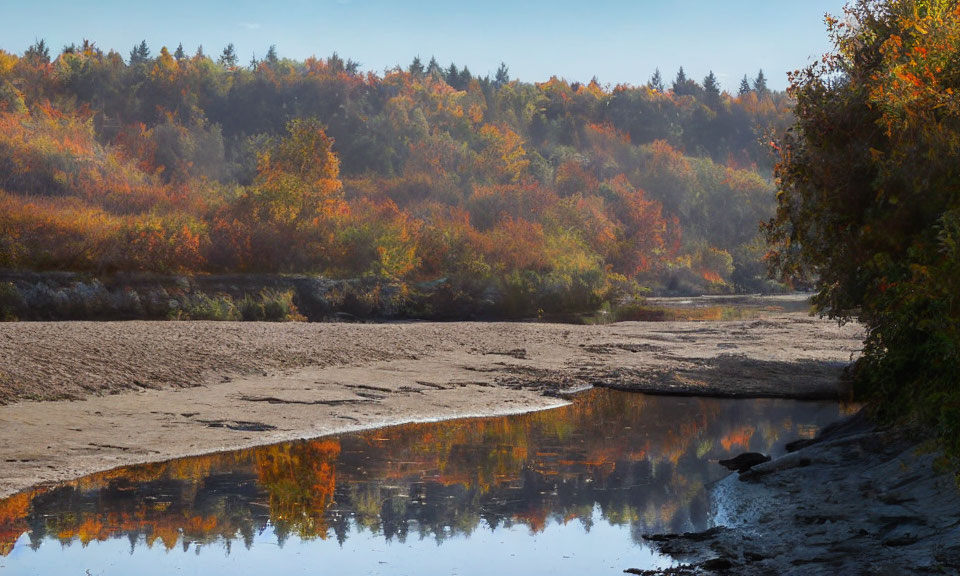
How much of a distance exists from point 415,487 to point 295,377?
8.40m

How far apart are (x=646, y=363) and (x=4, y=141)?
52.2 metres

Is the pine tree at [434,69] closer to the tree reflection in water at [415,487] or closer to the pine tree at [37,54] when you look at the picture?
the pine tree at [37,54]

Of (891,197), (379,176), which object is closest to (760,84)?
(379,176)

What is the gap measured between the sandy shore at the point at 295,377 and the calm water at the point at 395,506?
1.06 meters

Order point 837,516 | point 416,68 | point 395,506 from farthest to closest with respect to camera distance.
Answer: point 416,68 → point 395,506 → point 837,516

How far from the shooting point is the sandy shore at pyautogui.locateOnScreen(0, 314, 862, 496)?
14.9 m

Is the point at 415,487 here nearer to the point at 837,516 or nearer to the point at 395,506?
the point at 395,506

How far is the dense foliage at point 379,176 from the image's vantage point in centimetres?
4897

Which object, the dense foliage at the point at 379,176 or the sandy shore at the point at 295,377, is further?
the dense foliage at the point at 379,176

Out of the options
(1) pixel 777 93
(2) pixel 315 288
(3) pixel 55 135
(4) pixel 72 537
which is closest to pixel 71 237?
(2) pixel 315 288

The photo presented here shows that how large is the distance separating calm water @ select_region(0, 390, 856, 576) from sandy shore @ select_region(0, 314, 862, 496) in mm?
1064

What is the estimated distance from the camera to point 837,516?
10945 millimetres

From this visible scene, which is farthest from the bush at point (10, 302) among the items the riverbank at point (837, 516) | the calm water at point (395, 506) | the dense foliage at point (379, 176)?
the riverbank at point (837, 516)

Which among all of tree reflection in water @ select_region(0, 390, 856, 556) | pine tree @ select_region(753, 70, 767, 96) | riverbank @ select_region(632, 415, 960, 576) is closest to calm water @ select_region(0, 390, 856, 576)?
tree reflection in water @ select_region(0, 390, 856, 556)
